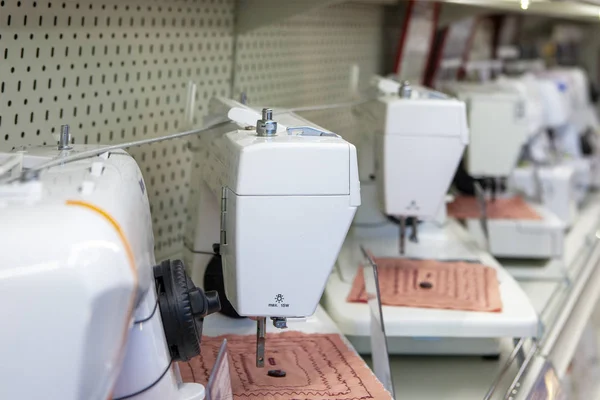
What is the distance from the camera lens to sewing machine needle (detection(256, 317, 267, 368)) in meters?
1.26

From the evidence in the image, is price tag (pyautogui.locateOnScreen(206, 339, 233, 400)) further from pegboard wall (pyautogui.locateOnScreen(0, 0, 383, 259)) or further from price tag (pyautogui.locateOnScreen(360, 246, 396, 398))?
pegboard wall (pyautogui.locateOnScreen(0, 0, 383, 259))

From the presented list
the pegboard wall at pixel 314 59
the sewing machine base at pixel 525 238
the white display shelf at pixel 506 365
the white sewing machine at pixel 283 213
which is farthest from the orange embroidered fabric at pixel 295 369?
the sewing machine base at pixel 525 238

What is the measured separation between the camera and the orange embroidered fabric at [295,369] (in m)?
1.27

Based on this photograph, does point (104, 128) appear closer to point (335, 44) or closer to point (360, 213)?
point (360, 213)

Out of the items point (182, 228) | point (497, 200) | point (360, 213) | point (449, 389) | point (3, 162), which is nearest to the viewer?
point (3, 162)

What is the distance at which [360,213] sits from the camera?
219 cm

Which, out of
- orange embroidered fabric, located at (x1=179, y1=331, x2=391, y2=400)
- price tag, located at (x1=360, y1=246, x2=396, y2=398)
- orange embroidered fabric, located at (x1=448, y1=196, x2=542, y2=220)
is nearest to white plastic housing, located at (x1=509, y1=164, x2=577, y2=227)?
orange embroidered fabric, located at (x1=448, y1=196, x2=542, y2=220)

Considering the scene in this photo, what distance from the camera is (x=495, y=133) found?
254 cm

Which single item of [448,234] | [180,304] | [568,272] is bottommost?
[568,272]

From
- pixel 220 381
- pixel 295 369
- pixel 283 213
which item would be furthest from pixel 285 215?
pixel 295 369

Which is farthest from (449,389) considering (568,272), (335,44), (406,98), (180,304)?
(335,44)

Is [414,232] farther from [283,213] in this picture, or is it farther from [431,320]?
[283,213]

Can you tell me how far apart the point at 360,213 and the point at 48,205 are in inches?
57.7

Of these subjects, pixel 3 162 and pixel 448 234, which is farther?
pixel 448 234
